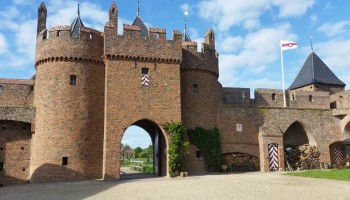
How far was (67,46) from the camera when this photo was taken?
20.6m

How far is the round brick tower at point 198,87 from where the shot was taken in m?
22.9

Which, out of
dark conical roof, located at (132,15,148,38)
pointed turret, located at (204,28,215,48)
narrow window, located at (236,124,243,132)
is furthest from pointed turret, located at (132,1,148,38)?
narrow window, located at (236,124,243,132)

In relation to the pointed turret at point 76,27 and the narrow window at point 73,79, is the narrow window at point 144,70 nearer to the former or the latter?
the narrow window at point 73,79

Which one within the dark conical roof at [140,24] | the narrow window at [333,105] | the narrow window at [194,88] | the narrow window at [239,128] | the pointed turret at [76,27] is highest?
the dark conical roof at [140,24]

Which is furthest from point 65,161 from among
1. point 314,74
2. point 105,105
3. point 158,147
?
point 314,74

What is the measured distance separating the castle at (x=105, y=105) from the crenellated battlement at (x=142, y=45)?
6cm

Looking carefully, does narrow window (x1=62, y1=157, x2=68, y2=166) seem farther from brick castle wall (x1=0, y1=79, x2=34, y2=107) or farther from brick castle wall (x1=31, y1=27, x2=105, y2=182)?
brick castle wall (x1=0, y1=79, x2=34, y2=107)

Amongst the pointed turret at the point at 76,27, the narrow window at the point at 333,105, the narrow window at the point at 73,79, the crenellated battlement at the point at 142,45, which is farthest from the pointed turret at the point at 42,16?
the narrow window at the point at 333,105

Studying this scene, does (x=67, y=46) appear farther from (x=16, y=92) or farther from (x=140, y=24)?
(x=140, y=24)

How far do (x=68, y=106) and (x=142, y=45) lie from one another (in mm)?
5699

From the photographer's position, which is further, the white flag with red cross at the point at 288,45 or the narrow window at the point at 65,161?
the white flag with red cross at the point at 288,45

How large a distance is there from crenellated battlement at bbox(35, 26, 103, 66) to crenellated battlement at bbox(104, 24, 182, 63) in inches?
44.0

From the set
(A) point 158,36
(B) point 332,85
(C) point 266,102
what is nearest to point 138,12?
(A) point 158,36

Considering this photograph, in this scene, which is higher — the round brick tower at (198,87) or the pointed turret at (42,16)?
the pointed turret at (42,16)
